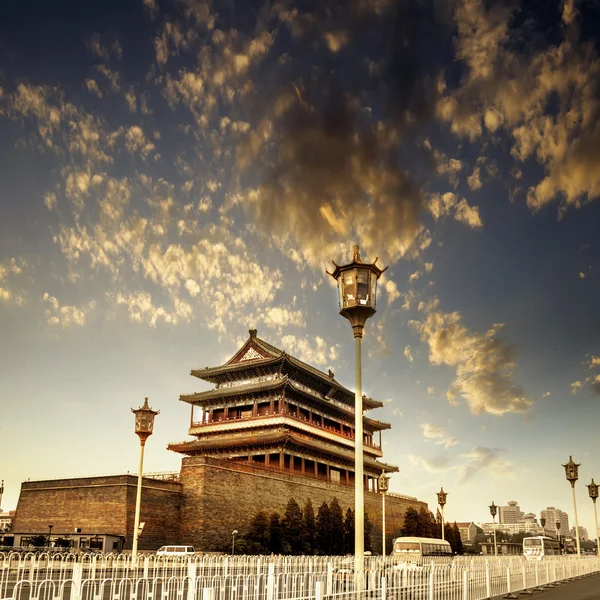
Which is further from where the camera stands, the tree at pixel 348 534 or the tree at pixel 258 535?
the tree at pixel 348 534

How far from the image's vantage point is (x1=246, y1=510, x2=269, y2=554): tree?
3528 cm

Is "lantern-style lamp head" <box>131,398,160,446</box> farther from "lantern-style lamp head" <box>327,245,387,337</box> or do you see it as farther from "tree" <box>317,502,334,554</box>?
"tree" <box>317,502,334,554</box>

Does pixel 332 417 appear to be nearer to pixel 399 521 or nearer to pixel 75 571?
pixel 399 521

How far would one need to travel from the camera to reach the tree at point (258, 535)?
3528 centimetres

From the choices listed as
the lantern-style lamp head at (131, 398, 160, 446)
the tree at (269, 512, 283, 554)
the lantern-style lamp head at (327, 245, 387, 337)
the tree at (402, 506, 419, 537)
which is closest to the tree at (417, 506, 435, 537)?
the tree at (402, 506, 419, 537)

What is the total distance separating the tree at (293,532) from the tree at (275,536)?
0.30 meters

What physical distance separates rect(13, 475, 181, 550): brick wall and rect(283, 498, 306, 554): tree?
7.18 meters

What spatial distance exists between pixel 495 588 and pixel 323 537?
78.4 ft

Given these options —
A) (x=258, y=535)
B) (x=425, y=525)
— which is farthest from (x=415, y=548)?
(x=425, y=525)

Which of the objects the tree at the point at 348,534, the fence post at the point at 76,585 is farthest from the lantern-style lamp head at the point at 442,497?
the fence post at the point at 76,585

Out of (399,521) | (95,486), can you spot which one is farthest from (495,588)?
(399,521)

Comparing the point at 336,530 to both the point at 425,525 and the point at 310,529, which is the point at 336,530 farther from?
the point at 425,525

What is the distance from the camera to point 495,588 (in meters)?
17.6

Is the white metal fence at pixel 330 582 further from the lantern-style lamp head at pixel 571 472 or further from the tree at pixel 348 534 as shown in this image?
the tree at pixel 348 534
